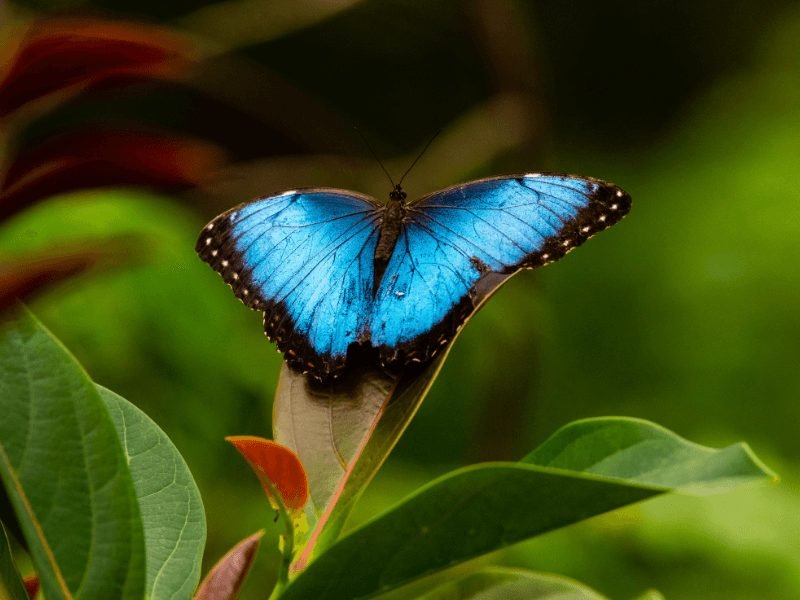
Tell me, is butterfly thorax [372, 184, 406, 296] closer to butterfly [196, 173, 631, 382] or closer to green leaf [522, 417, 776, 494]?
butterfly [196, 173, 631, 382]

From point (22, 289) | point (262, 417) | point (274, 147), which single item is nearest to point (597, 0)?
point (274, 147)

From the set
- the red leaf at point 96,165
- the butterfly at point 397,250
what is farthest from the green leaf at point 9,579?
the butterfly at point 397,250

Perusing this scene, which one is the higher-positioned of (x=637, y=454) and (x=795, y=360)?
(x=637, y=454)

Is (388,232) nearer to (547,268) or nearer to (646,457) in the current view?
(646,457)

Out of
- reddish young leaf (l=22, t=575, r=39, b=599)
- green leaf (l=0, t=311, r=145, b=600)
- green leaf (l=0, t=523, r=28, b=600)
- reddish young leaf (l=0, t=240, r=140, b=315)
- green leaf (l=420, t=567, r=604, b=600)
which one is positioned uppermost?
reddish young leaf (l=0, t=240, r=140, b=315)

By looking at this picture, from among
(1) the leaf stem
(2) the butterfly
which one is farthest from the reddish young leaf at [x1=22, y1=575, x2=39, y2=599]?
(2) the butterfly

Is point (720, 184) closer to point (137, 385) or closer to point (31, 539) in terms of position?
point (137, 385)
